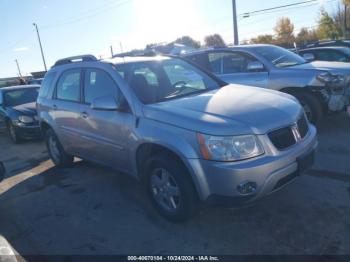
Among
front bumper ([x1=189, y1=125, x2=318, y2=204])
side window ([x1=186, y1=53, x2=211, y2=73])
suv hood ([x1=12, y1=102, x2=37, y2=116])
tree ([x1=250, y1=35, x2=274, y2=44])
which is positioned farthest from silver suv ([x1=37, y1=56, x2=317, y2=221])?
tree ([x1=250, y1=35, x2=274, y2=44])

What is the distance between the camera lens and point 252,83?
6.67 m

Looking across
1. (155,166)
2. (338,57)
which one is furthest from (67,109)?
(338,57)

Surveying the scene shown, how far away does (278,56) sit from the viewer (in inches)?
271

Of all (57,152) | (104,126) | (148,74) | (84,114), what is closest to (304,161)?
(148,74)

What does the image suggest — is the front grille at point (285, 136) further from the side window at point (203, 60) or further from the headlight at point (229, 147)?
the side window at point (203, 60)

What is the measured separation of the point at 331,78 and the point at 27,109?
7060mm

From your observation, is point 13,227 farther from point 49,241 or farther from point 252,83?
point 252,83

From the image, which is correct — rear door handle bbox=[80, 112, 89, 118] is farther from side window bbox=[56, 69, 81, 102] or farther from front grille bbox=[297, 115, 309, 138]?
front grille bbox=[297, 115, 309, 138]

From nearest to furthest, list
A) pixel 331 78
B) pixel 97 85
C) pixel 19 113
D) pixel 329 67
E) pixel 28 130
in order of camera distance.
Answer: pixel 97 85 → pixel 331 78 → pixel 329 67 → pixel 28 130 → pixel 19 113

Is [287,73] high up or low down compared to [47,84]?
down

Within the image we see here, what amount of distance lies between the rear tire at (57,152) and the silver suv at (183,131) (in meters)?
0.82

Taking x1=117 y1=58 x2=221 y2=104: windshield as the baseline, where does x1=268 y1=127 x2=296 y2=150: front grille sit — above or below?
below

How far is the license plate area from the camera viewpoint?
332cm

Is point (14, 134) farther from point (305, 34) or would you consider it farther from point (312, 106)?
point (305, 34)
